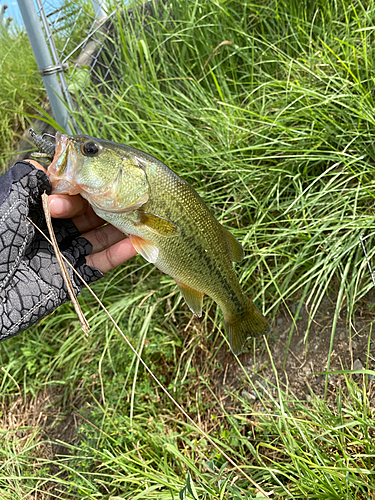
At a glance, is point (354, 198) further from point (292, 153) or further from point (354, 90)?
point (354, 90)

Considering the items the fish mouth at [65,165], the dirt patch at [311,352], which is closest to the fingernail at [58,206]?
the fish mouth at [65,165]

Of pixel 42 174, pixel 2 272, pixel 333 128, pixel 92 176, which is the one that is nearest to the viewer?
pixel 92 176

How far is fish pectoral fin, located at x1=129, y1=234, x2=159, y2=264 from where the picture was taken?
194 centimetres

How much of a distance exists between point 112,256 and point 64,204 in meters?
0.47

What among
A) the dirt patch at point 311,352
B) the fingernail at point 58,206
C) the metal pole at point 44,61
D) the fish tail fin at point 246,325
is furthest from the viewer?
the metal pole at point 44,61

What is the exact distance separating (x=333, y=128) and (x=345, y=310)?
1.17m

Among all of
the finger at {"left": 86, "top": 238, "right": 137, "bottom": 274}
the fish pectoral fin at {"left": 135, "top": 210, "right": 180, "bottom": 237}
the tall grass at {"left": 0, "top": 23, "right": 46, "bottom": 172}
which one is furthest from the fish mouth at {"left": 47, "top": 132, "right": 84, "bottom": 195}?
the tall grass at {"left": 0, "top": 23, "right": 46, "bottom": 172}

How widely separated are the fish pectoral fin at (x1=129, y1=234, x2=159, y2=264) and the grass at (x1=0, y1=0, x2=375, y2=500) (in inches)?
35.2

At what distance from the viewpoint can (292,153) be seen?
2.84 meters

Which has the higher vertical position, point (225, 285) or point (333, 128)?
point (333, 128)

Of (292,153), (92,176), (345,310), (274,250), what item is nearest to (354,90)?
(292,153)

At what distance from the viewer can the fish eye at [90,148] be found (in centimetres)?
182

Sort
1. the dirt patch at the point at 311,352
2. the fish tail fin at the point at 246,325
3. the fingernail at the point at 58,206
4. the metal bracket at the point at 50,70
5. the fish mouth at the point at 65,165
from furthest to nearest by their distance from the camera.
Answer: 1. the metal bracket at the point at 50,70
2. the dirt patch at the point at 311,352
3. the fish tail fin at the point at 246,325
4. the fingernail at the point at 58,206
5. the fish mouth at the point at 65,165

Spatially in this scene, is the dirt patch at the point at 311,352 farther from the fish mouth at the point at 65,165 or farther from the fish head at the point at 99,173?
the fish mouth at the point at 65,165
